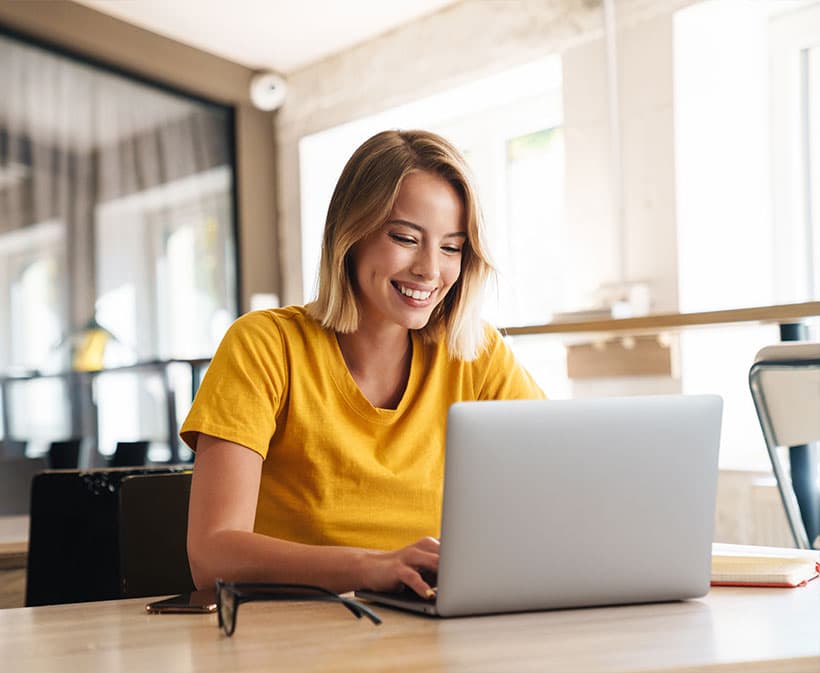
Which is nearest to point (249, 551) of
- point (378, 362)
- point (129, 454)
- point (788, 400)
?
point (378, 362)

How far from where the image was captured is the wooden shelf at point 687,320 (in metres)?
1.99

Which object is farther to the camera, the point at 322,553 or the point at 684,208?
the point at 684,208

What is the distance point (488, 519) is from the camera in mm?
1025

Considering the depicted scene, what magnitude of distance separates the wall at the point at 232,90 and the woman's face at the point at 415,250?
4677 mm

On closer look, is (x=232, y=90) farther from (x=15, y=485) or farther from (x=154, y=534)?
(x=154, y=534)

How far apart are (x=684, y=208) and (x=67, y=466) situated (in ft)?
7.65

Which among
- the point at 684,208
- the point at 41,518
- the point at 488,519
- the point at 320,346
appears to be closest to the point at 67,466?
the point at 41,518

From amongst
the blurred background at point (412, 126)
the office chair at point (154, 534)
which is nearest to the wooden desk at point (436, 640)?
the office chair at point (154, 534)

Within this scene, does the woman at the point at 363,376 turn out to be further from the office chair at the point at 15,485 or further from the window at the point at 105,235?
the window at the point at 105,235

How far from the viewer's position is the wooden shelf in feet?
6.52

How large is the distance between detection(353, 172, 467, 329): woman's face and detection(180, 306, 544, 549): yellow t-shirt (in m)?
0.12

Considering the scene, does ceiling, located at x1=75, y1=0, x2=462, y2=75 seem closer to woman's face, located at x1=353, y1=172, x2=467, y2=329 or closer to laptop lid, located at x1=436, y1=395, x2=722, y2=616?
woman's face, located at x1=353, y1=172, x2=467, y2=329

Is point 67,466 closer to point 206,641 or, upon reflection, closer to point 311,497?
point 311,497

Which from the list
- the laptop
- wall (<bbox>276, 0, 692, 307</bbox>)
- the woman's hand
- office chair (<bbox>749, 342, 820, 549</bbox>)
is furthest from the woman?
wall (<bbox>276, 0, 692, 307</bbox>)
